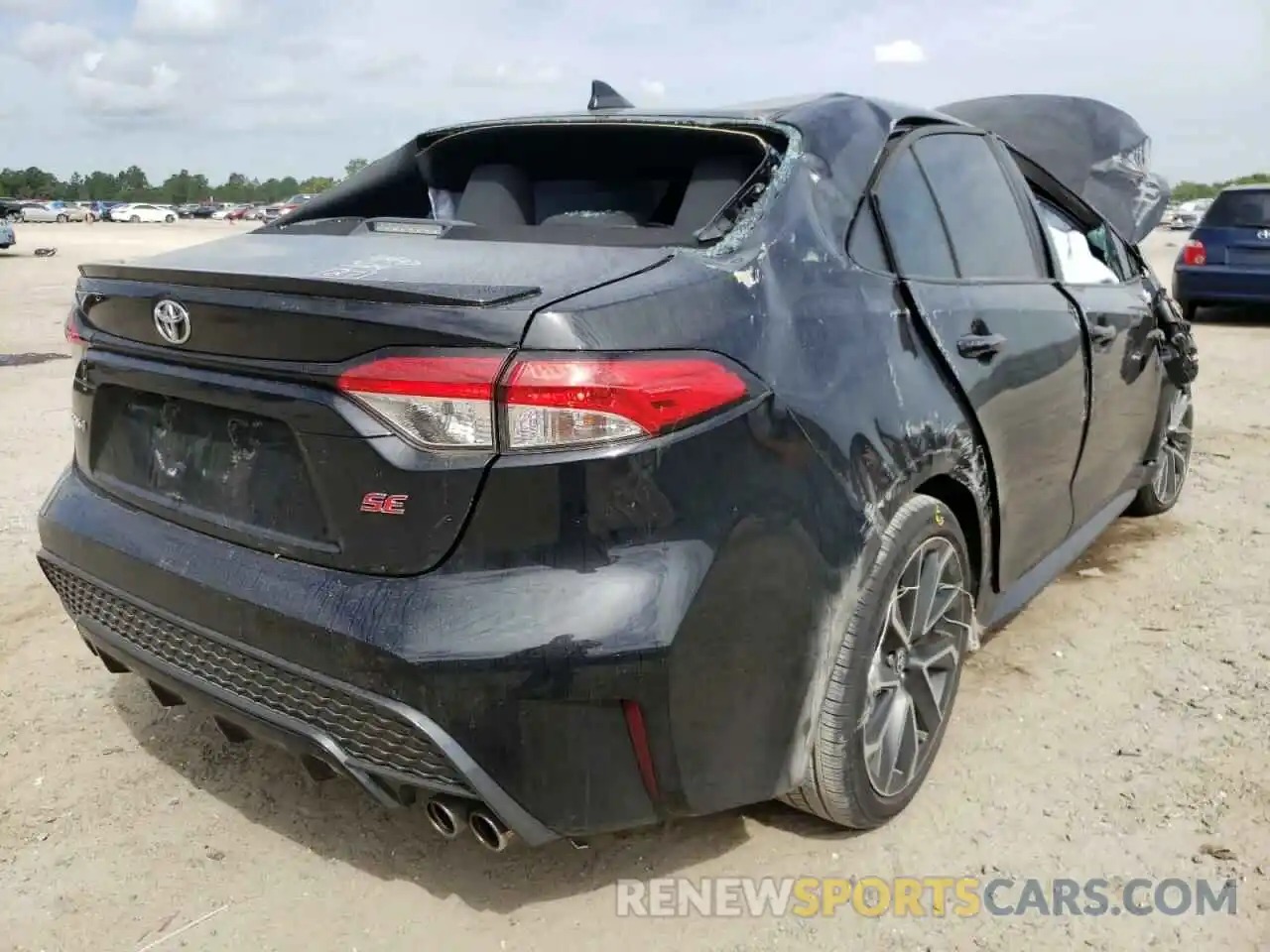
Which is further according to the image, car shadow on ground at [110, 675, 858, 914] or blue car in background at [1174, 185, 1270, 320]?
blue car in background at [1174, 185, 1270, 320]

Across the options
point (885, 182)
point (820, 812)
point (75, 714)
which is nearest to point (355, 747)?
point (820, 812)

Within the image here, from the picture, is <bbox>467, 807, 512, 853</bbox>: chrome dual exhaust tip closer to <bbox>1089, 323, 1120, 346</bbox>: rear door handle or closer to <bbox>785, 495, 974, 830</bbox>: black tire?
<bbox>785, 495, 974, 830</bbox>: black tire

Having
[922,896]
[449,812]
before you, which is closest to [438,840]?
[449,812]

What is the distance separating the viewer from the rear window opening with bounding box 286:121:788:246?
2.39 meters

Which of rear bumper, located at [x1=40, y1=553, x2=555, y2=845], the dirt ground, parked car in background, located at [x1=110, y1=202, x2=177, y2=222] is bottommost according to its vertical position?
the dirt ground

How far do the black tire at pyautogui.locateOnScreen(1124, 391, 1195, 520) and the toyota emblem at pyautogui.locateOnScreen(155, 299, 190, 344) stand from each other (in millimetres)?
3973

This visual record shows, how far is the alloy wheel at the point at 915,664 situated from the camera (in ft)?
7.96

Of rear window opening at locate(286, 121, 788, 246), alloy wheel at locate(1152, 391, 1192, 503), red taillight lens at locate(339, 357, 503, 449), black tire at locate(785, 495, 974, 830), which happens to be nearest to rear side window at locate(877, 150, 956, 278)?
Result: rear window opening at locate(286, 121, 788, 246)

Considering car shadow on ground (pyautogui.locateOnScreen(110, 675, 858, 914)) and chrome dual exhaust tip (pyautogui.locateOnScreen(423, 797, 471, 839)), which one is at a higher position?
chrome dual exhaust tip (pyautogui.locateOnScreen(423, 797, 471, 839))

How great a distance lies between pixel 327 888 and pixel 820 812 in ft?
3.62

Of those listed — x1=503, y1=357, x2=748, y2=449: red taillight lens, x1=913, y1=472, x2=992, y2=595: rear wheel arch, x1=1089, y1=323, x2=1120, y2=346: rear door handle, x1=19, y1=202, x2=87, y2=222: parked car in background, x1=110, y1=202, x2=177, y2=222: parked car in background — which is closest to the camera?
x1=503, y1=357, x2=748, y2=449: red taillight lens

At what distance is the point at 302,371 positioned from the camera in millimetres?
1920

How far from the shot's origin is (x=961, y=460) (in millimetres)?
2598

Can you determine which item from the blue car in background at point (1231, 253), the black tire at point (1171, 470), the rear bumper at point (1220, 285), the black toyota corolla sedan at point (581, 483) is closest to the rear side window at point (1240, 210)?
the blue car in background at point (1231, 253)
